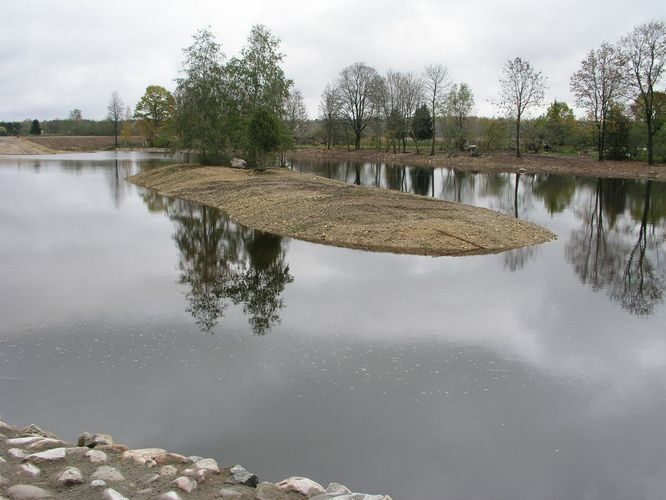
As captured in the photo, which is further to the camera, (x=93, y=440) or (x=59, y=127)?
(x=59, y=127)

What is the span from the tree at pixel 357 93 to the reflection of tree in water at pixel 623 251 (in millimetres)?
52957

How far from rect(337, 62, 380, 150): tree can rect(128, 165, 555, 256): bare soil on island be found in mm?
52236

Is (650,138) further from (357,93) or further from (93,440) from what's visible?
(93,440)

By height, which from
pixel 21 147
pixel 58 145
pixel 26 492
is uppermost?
pixel 58 145

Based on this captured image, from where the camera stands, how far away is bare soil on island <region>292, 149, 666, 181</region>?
1897 inches

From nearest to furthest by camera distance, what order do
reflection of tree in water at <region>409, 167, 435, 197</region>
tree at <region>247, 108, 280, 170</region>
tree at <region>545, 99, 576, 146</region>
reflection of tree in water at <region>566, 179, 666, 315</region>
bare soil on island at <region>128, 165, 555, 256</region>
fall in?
reflection of tree in water at <region>566, 179, 666, 315</region>, bare soil on island at <region>128, 165, 555, 256</region>, reflection of tree in water at <region>409, 167, 435, 197</region>, tree at <region>247, 108, 280, 170</region>, tree at <region>545, 99, 576, 146</region>

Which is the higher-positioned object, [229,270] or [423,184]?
[423,184]

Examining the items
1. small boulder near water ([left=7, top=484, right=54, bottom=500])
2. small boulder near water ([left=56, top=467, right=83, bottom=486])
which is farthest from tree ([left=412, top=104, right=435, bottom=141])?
small boulder near water ([left=7, top=484, right=54, bottom=500])

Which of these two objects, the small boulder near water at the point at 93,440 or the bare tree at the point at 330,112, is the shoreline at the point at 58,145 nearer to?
Answer: the bare tree at the point at 330,112

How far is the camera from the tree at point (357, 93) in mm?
80688

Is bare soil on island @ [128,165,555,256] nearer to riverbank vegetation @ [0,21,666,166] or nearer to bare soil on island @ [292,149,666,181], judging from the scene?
riverbank vegetation @ [0,21,666,166]

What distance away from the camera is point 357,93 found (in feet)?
267

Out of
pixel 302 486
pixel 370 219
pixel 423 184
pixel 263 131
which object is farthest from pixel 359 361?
pixel 423 184

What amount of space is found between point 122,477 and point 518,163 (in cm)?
5967
